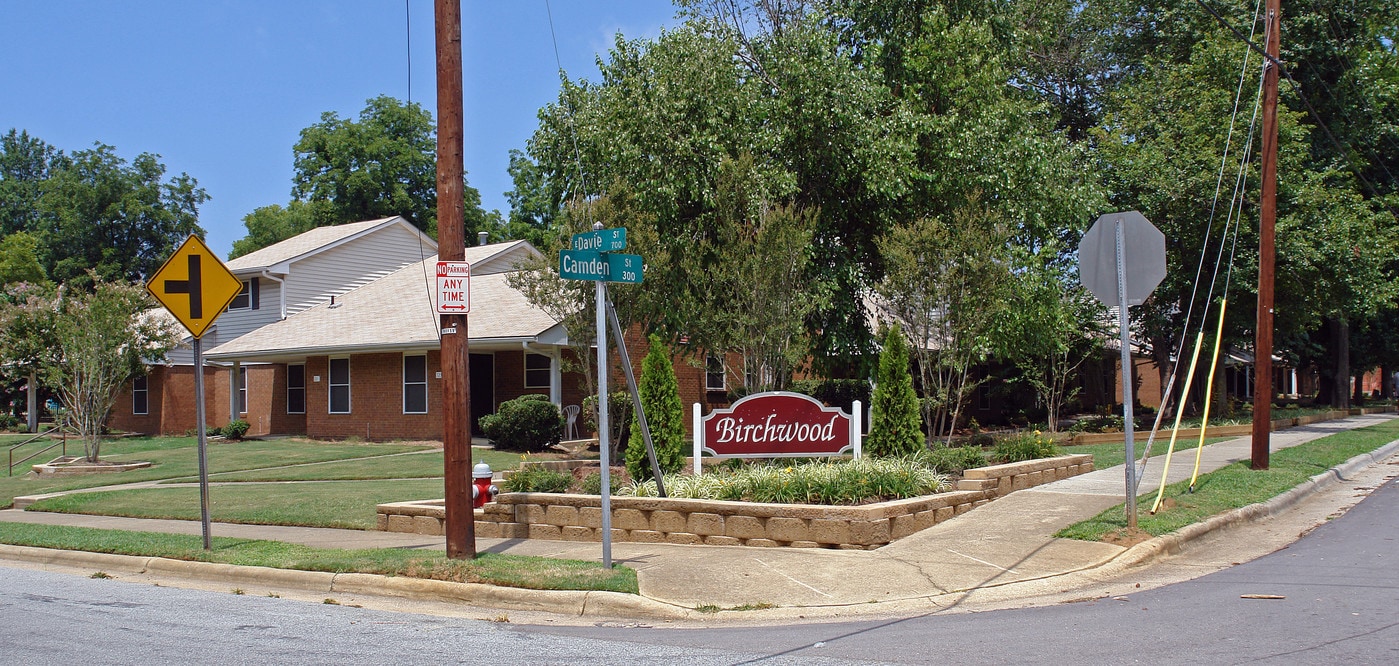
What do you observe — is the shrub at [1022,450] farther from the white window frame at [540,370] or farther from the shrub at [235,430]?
the shrub at [235,430]

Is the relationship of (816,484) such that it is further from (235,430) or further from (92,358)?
(235,430)

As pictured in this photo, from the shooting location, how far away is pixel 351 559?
10164 mm

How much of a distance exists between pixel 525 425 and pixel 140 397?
70.3 feet

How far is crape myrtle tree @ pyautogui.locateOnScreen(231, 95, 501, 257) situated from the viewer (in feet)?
188

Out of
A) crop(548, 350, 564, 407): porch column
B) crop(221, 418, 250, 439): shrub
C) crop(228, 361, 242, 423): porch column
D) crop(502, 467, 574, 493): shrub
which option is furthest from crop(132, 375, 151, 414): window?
crop(502, 467, 574, 493): shrub

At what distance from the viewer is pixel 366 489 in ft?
55.5

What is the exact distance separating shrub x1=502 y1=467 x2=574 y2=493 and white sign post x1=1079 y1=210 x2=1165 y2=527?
21.2 feet

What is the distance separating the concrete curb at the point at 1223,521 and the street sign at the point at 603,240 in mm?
5037

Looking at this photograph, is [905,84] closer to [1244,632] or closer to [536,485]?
[536,485]

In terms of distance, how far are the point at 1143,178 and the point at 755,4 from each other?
10629 mm

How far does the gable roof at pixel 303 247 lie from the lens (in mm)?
32125

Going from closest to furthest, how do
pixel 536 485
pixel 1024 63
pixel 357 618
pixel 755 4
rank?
1. pixel 357 618
2. pixel 536 485
3. pixel 755 4
4. pixel 1024 63

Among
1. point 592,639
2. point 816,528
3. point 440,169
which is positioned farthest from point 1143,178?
point 592,639

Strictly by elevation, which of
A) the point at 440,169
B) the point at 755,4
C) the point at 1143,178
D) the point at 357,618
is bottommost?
the point at 357,618
